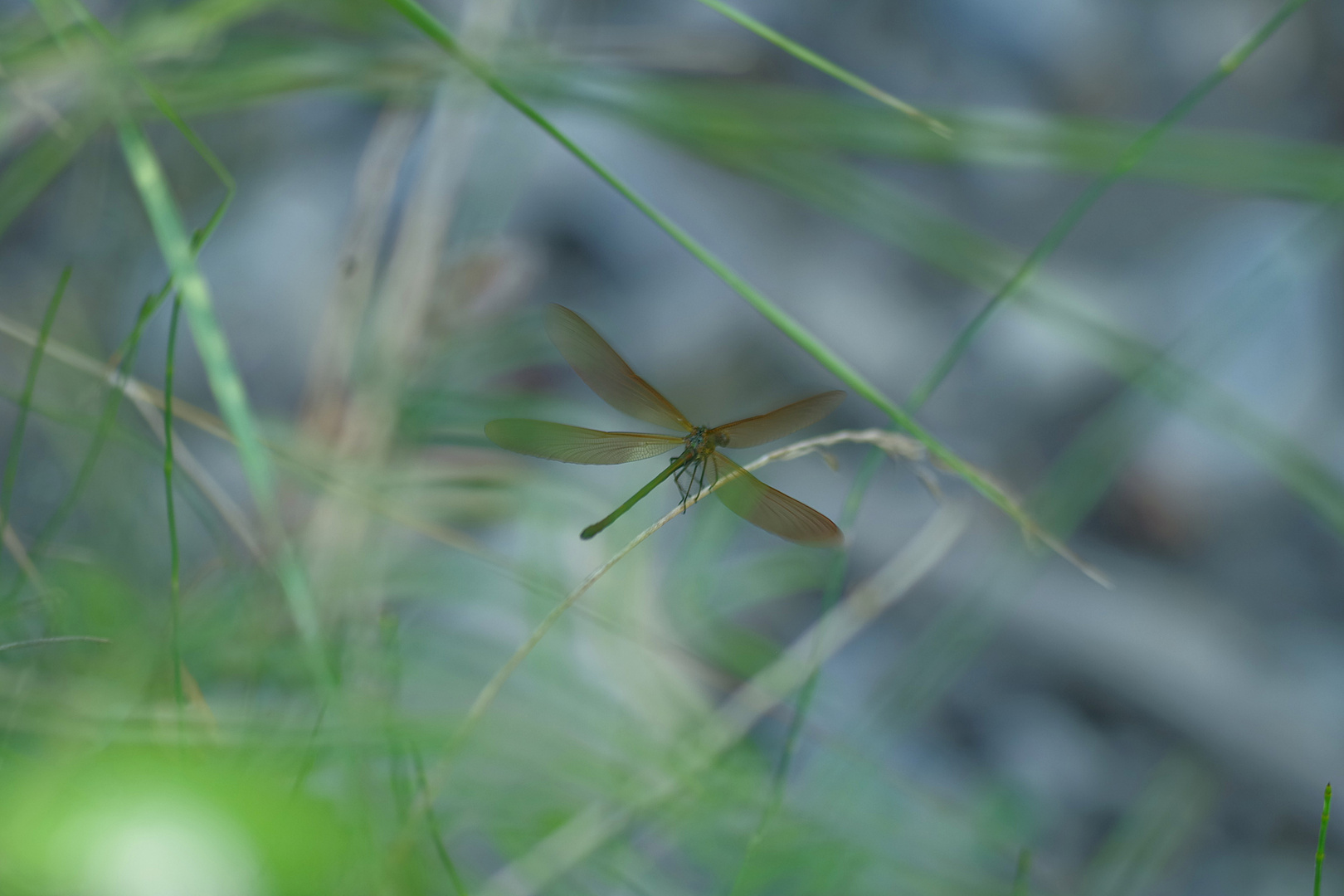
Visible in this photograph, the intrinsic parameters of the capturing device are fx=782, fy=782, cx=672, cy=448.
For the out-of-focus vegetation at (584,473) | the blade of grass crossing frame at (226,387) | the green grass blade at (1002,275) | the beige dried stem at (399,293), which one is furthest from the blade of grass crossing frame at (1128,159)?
the beige dried stem at (399,293)

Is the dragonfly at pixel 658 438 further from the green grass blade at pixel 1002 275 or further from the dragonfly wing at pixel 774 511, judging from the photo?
the green grass blade at pixel 1002 275

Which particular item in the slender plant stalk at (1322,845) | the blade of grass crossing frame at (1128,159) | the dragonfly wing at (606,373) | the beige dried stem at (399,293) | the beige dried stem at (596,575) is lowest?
the slender plant stalk at (1322,845)

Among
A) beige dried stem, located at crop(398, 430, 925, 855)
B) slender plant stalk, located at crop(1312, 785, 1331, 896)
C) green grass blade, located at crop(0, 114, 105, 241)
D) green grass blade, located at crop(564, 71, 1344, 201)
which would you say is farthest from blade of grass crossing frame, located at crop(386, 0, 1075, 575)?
green grass blade, located at crop(0, 114, 105, 241)

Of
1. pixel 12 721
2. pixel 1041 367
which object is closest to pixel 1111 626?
pixel 1041 367

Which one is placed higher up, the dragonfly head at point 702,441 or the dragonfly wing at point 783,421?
the dragonfly head at point 702,441

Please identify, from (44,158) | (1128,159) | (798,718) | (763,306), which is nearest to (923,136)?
(1128,159)

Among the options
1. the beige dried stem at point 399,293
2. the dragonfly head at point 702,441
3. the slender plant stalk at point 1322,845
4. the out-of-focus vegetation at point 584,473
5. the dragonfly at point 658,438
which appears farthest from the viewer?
the beige dried stem at point 399,293

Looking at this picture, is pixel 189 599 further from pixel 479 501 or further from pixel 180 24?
pixel 180 24

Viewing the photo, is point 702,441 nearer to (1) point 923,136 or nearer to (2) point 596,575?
(2) point 596,575
